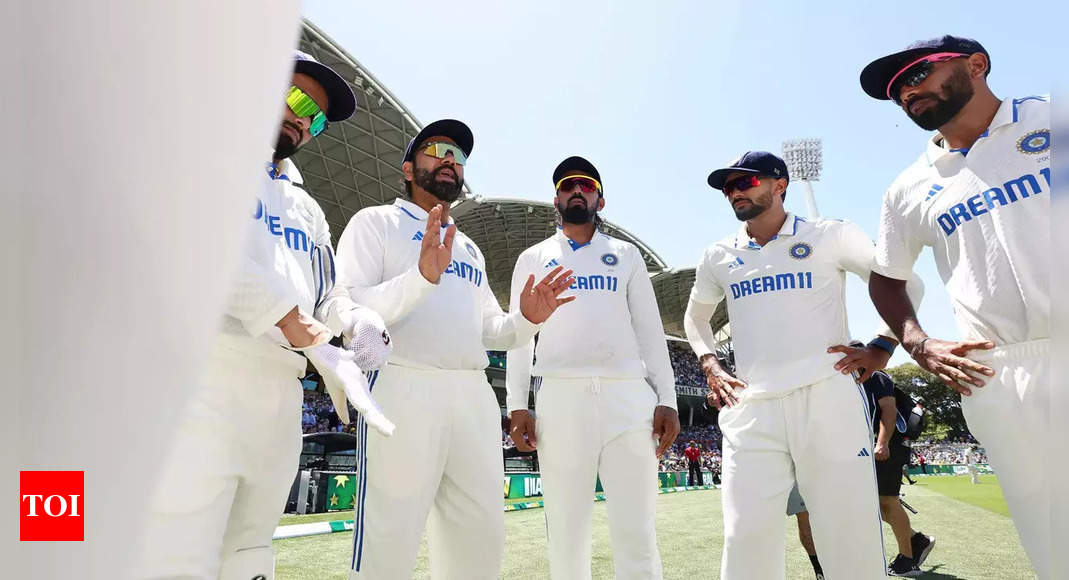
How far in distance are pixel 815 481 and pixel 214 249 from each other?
339 cm

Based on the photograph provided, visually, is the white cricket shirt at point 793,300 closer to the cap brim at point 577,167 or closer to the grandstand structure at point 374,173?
the cap brim at point 577,167

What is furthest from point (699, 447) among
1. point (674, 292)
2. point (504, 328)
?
point (504, 328)

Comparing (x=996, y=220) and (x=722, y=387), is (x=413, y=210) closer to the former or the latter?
(x=722, y=387)

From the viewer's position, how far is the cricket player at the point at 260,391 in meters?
1.72

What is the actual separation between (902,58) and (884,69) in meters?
0.10

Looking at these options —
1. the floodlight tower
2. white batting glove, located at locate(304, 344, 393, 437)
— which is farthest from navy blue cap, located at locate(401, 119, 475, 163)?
the floodlight tower

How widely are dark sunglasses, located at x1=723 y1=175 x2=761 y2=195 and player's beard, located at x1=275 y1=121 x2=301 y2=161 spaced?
8.35ft

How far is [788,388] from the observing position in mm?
3383

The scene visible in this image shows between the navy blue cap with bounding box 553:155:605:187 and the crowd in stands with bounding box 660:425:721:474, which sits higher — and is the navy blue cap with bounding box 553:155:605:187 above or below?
above

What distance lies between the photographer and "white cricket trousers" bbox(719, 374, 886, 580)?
3154mm

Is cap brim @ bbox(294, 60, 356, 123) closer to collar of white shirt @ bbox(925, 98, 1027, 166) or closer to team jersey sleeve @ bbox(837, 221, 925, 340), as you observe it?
collar of white shirt @ bbox(925, 98, 1027, 166)

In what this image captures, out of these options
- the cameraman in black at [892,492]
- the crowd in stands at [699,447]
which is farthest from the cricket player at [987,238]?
the crowd in stands at [699,447]

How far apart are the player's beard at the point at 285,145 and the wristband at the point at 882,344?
9.78ft

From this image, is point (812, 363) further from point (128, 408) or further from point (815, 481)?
point (128, 408)
